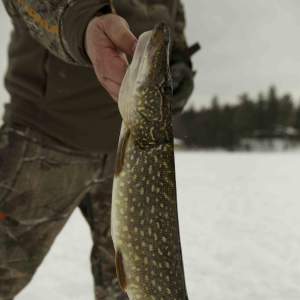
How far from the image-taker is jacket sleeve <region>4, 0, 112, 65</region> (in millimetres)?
1686

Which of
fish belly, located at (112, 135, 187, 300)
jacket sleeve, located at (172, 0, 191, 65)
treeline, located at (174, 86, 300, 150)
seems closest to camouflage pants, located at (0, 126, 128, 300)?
jacket sleeve, located at (172, 0, 191, 65)

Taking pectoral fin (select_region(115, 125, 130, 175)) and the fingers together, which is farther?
pectoral fin (select_region(115, 125, 130, 175))

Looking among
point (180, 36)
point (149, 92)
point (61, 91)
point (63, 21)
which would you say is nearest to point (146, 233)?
point (149, 92)

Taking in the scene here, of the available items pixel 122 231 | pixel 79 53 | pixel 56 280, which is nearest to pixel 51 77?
pixel 79 53

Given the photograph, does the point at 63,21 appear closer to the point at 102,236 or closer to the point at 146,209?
the point at 146,209

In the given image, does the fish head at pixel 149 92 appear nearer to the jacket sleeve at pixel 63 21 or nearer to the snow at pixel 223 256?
the jacket sleeve at pixel 63 21

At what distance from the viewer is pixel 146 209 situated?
171 centimetres

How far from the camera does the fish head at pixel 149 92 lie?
1.54m

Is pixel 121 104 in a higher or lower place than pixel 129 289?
higher

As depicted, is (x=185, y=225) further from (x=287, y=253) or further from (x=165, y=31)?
(x=165, y=31)

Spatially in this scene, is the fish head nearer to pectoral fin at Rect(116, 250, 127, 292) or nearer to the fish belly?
the fish belly

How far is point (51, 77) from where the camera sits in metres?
2.38

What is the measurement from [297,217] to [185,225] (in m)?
2.27

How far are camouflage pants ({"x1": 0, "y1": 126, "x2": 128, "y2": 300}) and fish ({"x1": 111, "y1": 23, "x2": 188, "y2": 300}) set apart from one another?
2.62 ft
